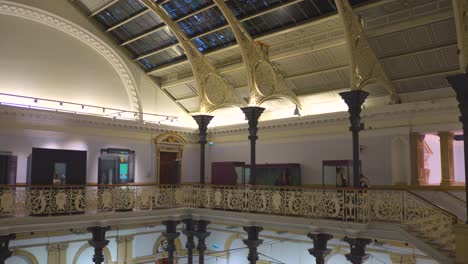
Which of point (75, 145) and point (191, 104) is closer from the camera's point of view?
point (75, 145)

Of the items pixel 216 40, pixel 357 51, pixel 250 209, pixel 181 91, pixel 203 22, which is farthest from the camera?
pixel 181 91

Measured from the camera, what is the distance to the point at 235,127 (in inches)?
812

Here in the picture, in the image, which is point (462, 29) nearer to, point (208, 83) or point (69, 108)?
point (208, 83)

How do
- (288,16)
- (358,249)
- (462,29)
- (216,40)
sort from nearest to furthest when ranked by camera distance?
1. (462,29)
2. (358,249)
3. (288,16)
4. (216,40)

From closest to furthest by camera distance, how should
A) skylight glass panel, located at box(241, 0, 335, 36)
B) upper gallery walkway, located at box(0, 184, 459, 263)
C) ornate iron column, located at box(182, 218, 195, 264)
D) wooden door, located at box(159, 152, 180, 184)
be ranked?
upper gallery walkway, located at box(0, 184, 459, 263) < skylight glass panel, located at box(241, 0, 335, 36) < ornate iron column, located at box(182, 218, 195, 264) < wooden door, located at box(159, 152, 180, 184)

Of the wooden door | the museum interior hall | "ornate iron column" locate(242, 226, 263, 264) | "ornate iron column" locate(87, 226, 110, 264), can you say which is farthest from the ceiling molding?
"ornate iron column" locate(242, 226, 263, 264)

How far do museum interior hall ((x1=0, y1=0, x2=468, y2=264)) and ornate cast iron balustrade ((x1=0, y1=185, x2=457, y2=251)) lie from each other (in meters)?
0.05

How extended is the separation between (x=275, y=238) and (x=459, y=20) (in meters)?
12.2

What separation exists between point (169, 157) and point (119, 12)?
24.7 feet

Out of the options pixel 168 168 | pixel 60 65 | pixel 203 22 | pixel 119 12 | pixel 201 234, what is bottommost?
pixel 201 234

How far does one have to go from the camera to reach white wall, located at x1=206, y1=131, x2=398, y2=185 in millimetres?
15914

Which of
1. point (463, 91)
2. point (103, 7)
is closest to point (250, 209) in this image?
point (463, 91)

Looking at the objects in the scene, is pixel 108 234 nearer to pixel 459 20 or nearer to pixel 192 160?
pixel 192 160

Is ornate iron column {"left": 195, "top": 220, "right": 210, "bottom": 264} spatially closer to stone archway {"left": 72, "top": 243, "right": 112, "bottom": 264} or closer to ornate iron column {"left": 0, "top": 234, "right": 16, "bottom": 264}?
stone archway {"left": 72, "top": 243, "right": 112, "bottom": 264}
